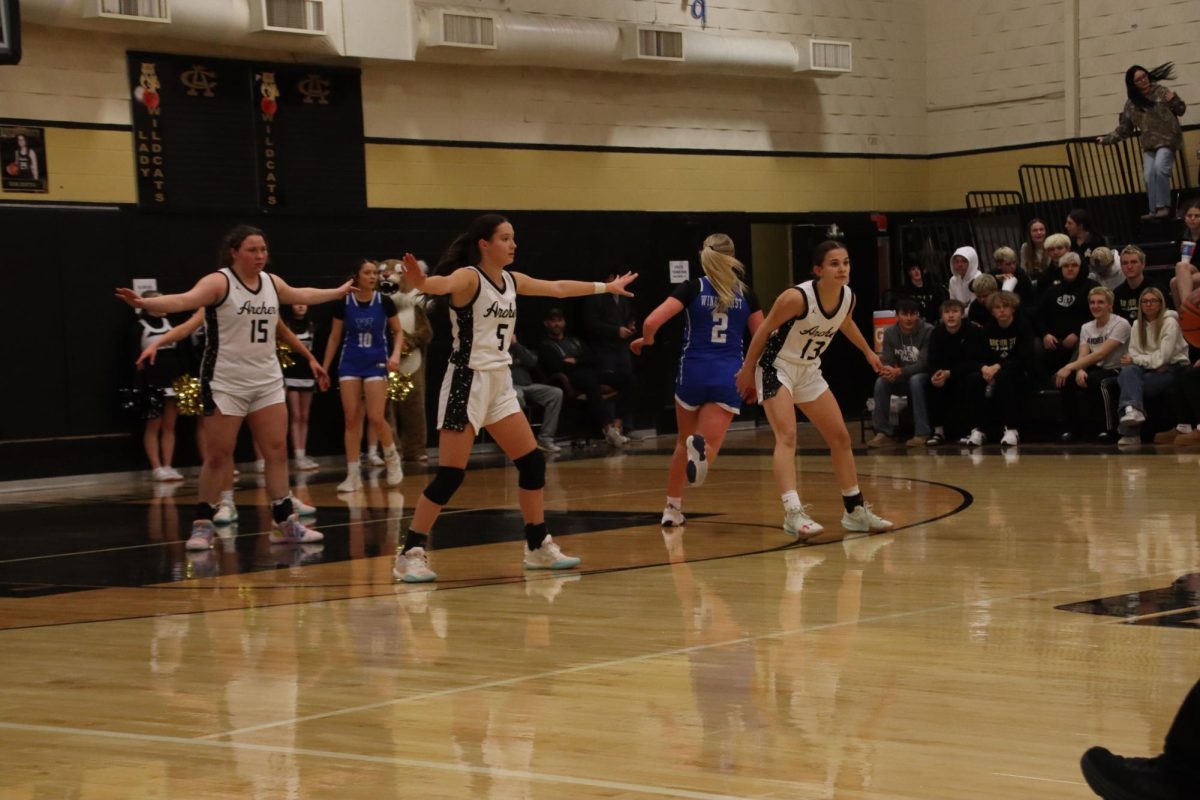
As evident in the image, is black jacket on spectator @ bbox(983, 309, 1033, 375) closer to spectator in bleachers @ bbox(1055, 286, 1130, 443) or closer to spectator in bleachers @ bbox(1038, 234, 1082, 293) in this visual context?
spectator in bleachers @ bbox(1055, 286, 1130, 443)

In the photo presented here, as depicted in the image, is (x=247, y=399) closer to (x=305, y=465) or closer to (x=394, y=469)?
(x=394, y=469)

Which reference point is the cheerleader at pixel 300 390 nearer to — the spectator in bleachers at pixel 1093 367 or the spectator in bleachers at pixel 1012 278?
the spectator in bleachers at pixel 1012 278

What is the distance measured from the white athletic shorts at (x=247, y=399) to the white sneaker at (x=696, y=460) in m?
2.29

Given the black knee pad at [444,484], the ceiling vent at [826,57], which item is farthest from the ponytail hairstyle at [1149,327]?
the black knee pad at [444,484]

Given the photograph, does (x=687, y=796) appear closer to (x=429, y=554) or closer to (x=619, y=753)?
(x=619, y=753)

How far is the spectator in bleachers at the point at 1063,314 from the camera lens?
48.4 feet

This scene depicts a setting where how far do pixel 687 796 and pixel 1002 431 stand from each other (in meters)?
11.5

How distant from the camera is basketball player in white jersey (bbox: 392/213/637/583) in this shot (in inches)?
302

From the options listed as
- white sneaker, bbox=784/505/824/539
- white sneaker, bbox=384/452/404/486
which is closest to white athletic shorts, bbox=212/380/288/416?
white sneaker, bbox=784/505/824/539

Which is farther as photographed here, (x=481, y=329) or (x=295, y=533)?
(x=295, y=533)

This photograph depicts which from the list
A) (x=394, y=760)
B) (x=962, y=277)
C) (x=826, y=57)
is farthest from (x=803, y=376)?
(x=826, y=57)

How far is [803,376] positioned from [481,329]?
2.08m

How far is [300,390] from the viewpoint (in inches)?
616

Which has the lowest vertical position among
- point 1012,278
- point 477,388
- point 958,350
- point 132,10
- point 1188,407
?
point 1188,407
